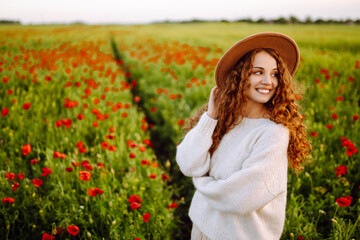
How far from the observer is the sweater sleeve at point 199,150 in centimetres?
134

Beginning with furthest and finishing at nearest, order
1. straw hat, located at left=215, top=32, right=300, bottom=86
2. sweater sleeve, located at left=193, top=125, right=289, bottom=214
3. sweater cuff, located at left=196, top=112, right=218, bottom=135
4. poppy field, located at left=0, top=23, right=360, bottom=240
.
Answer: poppy field, located at left=0, top=23, right=360, bottom=240, sweater cuff, located at left=196, top=112, right=218, bottom=135, straw hat, located at left=215, top=32, right=300, bottom=86, sweater sleeve, located at left=193, top=125, right=289, bottom=214

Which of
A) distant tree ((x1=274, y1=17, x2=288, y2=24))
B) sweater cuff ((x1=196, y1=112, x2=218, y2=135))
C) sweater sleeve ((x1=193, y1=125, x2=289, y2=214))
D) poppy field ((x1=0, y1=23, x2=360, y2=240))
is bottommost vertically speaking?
poppy field ((x1=0, y1=23, x2=360, y2=240))

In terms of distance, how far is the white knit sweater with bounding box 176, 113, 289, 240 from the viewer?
3.74 feet

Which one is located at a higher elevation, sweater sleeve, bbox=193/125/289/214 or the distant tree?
the distant tree

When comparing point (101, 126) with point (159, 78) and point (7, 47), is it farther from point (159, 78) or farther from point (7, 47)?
point (7, 47)

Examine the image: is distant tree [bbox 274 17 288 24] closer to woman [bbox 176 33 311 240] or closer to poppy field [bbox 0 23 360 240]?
poppy field [bbox 0 23 360 240]

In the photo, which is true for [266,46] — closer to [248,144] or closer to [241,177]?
[248,144]

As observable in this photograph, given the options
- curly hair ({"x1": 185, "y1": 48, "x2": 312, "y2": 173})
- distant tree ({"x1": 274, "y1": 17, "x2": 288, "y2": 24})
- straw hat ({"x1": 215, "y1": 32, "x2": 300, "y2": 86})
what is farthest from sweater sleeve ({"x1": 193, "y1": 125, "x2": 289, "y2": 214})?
distant tree ({"x1": 274, "y1": 17, "x2": 288, "y2": 24})

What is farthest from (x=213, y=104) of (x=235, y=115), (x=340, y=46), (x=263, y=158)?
(x=340, y=46)

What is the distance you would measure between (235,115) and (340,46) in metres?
8.26

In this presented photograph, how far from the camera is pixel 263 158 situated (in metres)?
1.15

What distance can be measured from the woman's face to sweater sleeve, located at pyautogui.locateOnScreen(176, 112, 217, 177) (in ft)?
0.94

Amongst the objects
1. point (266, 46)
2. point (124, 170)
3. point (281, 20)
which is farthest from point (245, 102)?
point (281, 20)

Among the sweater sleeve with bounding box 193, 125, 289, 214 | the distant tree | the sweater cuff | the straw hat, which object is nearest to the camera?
the sweater sleeve with bounding box 193, 125, 289, 214
